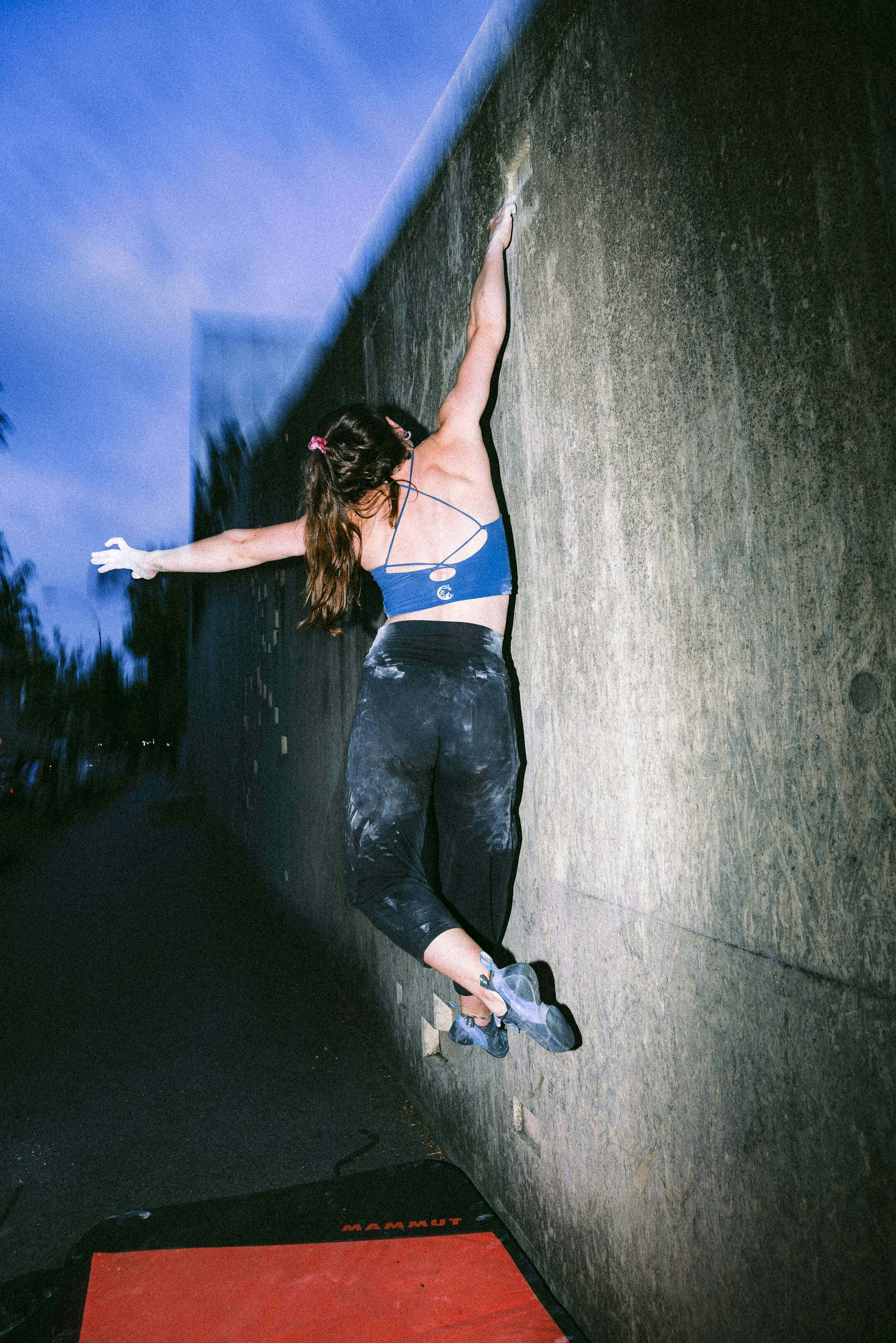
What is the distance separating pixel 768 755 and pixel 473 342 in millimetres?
1757

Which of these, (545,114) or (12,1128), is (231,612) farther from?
(545,114)

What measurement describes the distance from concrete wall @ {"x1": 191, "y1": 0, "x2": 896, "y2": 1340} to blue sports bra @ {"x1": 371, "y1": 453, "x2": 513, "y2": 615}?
0.55 ft

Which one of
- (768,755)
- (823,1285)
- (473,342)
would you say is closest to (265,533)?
(473,342)

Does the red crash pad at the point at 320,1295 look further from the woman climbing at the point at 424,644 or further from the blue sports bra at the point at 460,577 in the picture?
the blue sports bra at the point at 460,577

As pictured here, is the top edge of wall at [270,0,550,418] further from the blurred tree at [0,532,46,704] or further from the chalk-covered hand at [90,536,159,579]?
the blurred tree at [0,532,46,704]

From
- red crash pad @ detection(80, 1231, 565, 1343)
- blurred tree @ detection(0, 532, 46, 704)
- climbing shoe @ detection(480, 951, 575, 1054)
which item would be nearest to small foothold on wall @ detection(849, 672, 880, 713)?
climbing shoe @ detection(480, 951, 575, 1054)

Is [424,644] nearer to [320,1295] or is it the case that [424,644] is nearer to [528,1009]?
[528,1009]

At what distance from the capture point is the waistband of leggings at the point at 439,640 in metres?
2.28

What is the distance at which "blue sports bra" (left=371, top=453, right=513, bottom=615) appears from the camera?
2311 millimetres

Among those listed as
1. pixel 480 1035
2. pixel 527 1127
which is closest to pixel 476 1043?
pixel 480 1035

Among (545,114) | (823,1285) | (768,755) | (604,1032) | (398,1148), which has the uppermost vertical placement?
(545,114)

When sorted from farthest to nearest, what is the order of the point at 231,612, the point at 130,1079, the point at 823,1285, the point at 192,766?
the point at 192,766
the point at 231,612
the point at 130,1079
the point at 823,1285

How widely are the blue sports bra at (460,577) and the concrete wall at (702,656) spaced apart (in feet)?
0.55

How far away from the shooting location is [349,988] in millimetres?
5004
